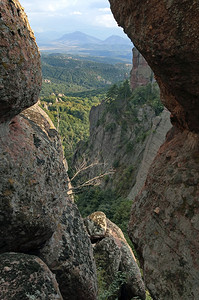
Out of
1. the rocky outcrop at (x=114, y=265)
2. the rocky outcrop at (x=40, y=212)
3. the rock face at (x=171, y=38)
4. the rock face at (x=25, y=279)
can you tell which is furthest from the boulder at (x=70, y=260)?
the rock face at (x=171, y=38)

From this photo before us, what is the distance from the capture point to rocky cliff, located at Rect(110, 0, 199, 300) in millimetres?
3615

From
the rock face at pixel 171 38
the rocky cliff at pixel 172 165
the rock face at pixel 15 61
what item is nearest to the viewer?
the rock face at pixel 171 38

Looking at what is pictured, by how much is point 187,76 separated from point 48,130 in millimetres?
4515

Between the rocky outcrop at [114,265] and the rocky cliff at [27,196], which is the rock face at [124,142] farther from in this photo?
the rocky cliff at [27,196]

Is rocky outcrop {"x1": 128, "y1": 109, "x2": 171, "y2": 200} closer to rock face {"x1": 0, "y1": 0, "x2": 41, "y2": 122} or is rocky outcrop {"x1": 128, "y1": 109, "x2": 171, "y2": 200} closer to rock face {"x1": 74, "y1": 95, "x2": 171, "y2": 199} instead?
rock face {"x1": 74, "y1": 95, "x2": 171, "y2": 199}

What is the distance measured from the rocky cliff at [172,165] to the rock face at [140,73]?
52.8 m

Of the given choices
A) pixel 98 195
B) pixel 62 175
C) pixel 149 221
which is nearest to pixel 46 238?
pixel 62 175

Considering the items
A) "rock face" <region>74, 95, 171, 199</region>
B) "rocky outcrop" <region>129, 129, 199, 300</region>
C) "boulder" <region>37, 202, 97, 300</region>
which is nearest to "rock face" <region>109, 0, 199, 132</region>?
"rocky outcrop" <region>129, 129, 199, 300</region>

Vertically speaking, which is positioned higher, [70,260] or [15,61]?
[15,61]

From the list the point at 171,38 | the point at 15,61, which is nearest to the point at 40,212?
the point at 15,61

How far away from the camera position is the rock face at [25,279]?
12.4 ft

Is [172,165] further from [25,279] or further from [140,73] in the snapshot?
[140,73]

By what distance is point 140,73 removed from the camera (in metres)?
56.2

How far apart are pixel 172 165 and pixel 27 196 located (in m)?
3.10
